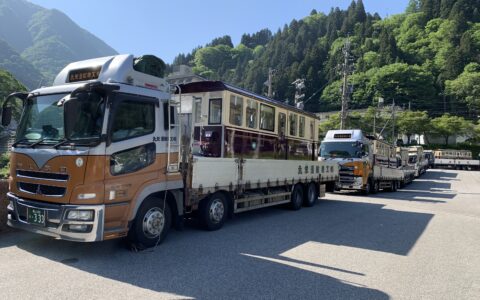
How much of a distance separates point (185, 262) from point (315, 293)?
2.10 m

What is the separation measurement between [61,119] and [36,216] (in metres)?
1.52

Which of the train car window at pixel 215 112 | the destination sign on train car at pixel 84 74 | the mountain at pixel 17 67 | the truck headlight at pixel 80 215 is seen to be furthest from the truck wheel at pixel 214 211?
the mountain at pixel 17 67

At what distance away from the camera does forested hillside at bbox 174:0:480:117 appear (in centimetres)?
8512

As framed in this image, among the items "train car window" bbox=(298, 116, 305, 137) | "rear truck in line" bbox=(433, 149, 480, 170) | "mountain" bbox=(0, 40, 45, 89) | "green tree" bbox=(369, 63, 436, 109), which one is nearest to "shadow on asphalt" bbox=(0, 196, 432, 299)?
"train car window" bbox=(298, 116, 305, 137)

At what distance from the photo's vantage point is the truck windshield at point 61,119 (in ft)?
18.0

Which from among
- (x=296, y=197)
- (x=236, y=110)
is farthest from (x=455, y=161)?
(x=236, y=110)

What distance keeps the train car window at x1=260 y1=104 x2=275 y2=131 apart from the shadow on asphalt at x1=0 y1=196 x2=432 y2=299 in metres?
2.87

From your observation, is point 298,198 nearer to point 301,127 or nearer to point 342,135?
point 301,127

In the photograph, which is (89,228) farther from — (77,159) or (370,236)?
(370,236)

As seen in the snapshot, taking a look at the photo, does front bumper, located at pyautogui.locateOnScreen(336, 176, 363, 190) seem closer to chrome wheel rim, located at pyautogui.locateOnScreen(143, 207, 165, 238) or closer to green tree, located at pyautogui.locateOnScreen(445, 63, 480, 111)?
chrome wheel rim, located at pyautogui.locateOnScreen(143, 207, 165, 238)

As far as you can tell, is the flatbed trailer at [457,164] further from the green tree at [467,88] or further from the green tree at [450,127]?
the green tree at [467,88]

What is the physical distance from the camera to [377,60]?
92.9 meters

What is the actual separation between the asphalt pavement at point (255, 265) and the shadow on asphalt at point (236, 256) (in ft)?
0.05

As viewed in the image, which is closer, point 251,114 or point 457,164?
point 251,114
